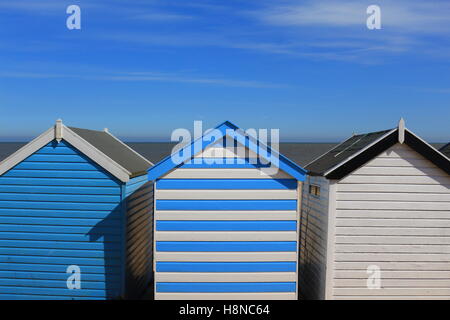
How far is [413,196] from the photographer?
761 centimetres

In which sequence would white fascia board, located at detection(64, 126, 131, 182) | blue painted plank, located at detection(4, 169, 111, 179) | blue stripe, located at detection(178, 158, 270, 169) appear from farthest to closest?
blue painted plank, located at detection(4, 169, 111, 179) → white fascia board, located at detection(64, 126, 131, 182) → blue stripe, located at detection(178, 158, 270, 169)

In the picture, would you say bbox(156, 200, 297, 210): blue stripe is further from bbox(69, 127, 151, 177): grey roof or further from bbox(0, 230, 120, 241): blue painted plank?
bbox(0, 230, 120, 241): blue painted plank

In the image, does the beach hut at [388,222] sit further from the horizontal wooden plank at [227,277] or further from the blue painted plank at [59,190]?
A: the blue painted plank at [59,190]

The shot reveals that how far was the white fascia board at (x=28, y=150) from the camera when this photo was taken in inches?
311

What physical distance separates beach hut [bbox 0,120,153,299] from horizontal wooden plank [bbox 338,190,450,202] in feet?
13.6

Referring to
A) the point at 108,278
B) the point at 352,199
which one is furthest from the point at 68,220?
the point at 352,199

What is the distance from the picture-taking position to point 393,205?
7.63m

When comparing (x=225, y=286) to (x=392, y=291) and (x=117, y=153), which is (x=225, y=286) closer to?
(x=392, y=291)

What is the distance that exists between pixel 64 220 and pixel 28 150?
154cm

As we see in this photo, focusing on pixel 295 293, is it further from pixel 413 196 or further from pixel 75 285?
pixel 75 285

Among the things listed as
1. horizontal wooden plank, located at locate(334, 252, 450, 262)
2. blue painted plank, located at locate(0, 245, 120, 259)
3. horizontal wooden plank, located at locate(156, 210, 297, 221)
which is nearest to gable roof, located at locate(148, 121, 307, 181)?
horizontal wooden plank, located at locate(156, 210, 297, 221)

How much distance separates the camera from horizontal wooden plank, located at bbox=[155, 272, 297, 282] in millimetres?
7238

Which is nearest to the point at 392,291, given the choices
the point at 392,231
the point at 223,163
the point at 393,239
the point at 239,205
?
the point at 393,239
